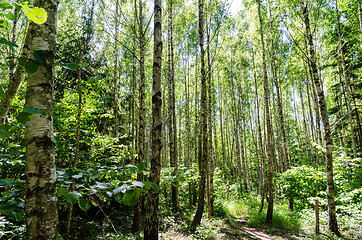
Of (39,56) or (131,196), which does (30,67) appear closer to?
(39,56)

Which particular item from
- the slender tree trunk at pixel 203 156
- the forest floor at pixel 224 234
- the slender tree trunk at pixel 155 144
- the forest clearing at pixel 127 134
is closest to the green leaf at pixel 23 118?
the forest clearing at pixel 127 134

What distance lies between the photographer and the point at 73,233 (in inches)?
215

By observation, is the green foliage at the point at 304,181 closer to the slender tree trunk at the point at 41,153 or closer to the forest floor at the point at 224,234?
the forest floor at the point at 224,234

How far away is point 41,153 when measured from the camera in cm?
93

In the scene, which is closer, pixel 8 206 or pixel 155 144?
pixel 8 206

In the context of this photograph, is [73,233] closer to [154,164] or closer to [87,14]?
[154,164]

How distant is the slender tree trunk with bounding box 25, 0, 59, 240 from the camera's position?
2.82ft

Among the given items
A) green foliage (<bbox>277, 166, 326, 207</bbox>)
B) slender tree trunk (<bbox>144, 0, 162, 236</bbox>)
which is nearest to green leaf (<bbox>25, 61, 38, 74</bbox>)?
slender tree trunk (<bbox>144, 0, 162, 236</bbox>)

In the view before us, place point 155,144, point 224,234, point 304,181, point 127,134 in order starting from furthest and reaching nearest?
point 127,134
point 304,181
point 224,234
point 155,144

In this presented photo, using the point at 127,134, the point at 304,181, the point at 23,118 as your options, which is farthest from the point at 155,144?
the point at 304,181

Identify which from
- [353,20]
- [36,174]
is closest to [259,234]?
[36,174]

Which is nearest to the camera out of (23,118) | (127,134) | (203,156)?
(23,118)

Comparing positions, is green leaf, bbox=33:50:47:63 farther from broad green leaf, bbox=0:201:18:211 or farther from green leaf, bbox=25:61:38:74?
broad green leaf, bbox=0:201:18:211

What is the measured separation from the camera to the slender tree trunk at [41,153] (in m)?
0.86
